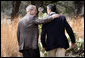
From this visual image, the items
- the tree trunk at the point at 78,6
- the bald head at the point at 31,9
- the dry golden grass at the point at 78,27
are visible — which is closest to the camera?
the bald head at the point at 31,9

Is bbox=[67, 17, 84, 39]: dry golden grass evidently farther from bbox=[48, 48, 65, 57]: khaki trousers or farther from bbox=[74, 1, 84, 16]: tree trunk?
bbox=[74, 1, 84, 16]: tree trunk

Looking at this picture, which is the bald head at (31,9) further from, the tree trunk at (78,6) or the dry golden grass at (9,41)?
the tree trunk at (78,6)

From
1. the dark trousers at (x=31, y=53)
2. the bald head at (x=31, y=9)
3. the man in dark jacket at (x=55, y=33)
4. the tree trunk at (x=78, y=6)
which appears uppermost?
the tree trunk at (x=78, y=6)

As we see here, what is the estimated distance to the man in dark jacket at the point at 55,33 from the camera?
7.98 meters

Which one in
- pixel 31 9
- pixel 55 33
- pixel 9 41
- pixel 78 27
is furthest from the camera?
pixel 78 27

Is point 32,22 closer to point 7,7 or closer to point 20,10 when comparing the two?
point 20,10

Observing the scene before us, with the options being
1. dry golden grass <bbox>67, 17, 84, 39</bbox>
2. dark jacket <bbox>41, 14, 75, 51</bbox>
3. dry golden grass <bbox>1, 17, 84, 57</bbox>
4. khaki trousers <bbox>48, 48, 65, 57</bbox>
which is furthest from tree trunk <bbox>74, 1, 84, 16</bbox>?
dark jacket <bbox>41, 14, 75, 51</bbox>

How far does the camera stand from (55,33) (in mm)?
8008

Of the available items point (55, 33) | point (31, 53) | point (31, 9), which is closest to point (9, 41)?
point (31, 53)

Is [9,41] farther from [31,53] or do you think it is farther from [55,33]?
[55,33]

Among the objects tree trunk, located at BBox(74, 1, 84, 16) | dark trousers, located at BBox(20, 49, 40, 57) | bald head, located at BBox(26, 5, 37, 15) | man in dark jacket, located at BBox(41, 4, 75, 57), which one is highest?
tree trunk, located at BBox(74, 1, 84, 16)

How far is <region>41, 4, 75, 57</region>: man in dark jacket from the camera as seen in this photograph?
26.2ft

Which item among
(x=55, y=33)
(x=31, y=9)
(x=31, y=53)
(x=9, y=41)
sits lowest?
(x=31, y=53)

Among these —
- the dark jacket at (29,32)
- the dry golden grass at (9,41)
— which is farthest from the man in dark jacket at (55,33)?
the dry golden grass at (9,41)
